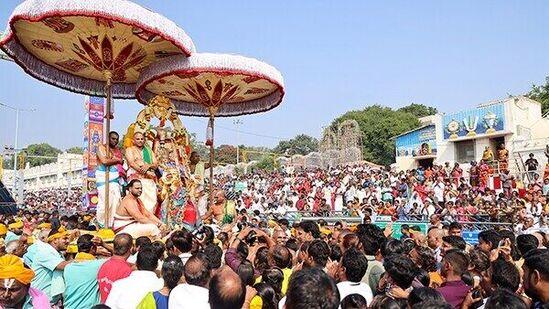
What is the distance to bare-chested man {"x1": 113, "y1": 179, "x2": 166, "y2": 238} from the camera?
23.0 feet

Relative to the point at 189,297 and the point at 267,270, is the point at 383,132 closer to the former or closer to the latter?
the point at 267,270

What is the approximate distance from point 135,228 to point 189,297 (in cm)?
437

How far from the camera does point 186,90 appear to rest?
39.2ft

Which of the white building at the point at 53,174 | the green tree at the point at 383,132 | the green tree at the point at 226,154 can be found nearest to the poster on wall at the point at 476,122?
the green tree at the point at 383,132

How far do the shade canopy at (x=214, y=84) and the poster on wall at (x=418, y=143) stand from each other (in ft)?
75.6

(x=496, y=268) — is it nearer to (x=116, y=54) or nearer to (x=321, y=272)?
(x=321, y=272)

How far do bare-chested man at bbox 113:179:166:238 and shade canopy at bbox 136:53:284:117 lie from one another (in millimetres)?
3368

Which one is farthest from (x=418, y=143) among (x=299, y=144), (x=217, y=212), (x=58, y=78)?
(x=299, y=144)

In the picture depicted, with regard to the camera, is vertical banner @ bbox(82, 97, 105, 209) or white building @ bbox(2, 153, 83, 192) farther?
white building @ bbox(2, 153, 83, 192)

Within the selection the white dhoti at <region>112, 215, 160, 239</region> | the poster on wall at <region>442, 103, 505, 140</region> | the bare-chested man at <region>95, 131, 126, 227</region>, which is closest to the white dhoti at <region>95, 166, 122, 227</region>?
the bare-chested man at <region>95, 131, 126, 227</region>

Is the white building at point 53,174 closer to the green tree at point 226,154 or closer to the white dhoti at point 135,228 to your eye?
the green tree at point 226,154

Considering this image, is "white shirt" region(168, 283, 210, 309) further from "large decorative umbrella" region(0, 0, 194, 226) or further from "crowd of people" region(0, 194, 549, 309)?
"large decorative umbrella" region(0, 0, 194, 226)

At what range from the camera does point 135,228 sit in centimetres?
702

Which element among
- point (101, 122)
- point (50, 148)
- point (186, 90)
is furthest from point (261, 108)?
point (50, 148)
